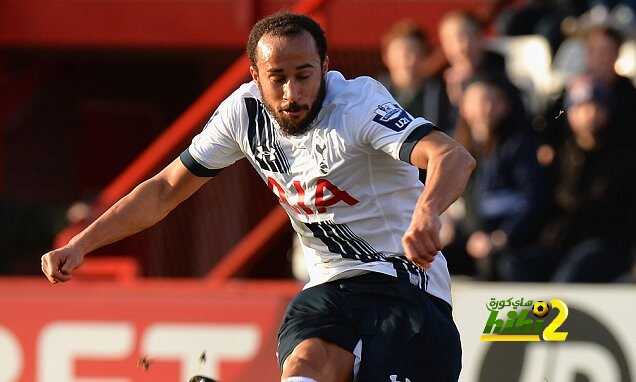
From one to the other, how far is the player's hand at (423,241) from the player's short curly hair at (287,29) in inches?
43.1

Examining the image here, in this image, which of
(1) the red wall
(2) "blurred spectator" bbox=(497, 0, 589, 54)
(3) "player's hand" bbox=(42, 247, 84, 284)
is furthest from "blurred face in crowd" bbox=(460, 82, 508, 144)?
(3) "player's hand" bbox=(42, 247, 84, 284)

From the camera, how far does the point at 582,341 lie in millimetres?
8062

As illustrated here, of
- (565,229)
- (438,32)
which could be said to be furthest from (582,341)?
(438,32)

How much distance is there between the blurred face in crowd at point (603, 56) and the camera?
8.80 metres

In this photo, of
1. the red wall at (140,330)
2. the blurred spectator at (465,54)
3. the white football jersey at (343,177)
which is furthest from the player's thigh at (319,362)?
the blurred spectator at (465,54)

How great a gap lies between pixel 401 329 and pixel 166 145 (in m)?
4.34

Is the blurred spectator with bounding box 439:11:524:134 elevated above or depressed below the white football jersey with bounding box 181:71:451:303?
above

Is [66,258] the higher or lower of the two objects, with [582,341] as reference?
higher

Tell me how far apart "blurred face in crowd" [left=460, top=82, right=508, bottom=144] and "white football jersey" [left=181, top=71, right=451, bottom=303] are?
2.96 m

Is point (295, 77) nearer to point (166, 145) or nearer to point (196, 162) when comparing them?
point (196, 162)

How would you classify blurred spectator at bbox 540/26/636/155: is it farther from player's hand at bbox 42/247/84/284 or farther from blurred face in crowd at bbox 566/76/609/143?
player's hand at bbox 42/247/84/284

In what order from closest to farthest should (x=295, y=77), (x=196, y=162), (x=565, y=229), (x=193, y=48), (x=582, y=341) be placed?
(x=295, y=77) → (x=196, y=162) → (x=582, y=341) → (x=565, y=229) → (x=193, y=48)

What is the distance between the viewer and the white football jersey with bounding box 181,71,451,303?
5605 mm

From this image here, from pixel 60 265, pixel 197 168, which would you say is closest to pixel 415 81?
pixel 197 168
